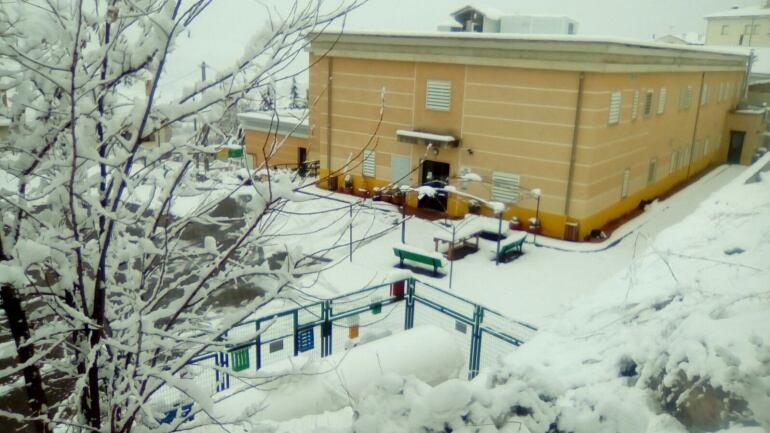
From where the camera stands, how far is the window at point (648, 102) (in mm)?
22472

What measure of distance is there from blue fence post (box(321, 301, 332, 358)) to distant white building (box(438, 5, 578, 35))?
18.8 m

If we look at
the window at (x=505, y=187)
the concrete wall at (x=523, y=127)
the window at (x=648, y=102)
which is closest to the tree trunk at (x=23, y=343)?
the concrete wall at (x=523, y=127)

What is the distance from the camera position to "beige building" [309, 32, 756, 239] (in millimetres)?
18719

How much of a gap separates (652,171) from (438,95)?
10964 millimetres

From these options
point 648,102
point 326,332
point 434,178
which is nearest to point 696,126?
point 648,102

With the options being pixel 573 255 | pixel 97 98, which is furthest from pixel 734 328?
pixel 573 255

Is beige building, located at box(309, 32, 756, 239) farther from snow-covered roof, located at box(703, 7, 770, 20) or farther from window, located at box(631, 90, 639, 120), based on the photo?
snow-covered roof, located at box(703, 7, 770, 20)

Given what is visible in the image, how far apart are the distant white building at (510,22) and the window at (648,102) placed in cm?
502

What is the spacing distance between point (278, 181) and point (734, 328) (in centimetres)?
346

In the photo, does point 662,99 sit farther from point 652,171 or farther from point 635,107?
point 635,107

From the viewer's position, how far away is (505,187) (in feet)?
66.8

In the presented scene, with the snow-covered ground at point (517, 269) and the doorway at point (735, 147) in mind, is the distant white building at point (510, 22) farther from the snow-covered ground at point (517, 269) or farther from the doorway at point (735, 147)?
the doorway at point (735, 147)

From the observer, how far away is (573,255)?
57.9ft

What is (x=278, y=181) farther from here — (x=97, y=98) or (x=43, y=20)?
(x=43, y=20)
